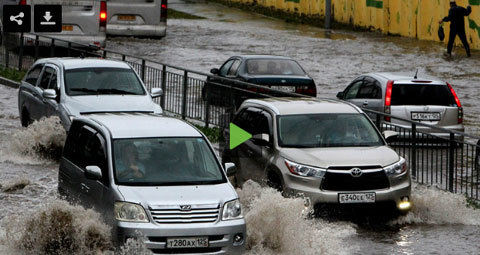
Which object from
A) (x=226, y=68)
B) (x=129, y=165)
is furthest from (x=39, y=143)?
(x=226, y=68)

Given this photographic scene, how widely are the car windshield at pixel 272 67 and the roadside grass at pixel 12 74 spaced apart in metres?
6.83

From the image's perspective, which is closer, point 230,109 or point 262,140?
point 262,140

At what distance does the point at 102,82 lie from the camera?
19.7m

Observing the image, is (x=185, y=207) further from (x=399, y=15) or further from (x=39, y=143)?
(x=399, y=15)

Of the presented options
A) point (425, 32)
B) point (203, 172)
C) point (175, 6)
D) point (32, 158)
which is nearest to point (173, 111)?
point (32, 158)

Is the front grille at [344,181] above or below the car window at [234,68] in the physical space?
below

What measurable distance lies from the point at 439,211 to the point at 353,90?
8.24 metres

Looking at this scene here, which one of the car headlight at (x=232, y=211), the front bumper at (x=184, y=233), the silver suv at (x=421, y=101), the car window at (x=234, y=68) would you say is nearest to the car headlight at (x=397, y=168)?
the car headlight at (x=232, y=211)

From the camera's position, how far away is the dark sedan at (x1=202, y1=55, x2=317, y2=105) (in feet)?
72.2

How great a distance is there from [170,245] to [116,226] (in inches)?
22.9

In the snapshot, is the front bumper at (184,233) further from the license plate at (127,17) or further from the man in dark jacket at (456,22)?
Result: the man in dark jacket at (456,22)

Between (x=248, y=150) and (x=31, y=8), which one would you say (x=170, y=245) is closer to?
(x=248, y=150)

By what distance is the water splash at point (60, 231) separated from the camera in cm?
1136

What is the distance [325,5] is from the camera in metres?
45.9
